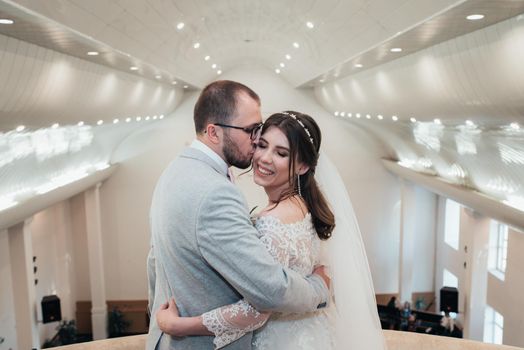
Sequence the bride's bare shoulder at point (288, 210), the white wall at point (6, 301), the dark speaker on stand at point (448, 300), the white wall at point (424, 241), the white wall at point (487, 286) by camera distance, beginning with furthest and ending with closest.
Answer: the white wall at point (424, 241) < the dark speaker on stand at point (448, 300) < the white wall at point (487, 286) < the white wall at point (6, 301) < the bride's bare shoulder at point (288, 210)

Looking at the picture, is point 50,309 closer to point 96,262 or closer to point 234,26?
point 96,262

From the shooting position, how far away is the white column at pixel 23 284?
1052 cm

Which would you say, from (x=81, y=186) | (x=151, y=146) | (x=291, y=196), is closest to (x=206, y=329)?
(x=291, y=196)

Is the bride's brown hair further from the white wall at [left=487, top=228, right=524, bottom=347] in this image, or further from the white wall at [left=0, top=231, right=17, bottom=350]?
the white wall at [left=487, top=228, right=524, bottom=347]

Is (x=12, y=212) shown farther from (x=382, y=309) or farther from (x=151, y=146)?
(x=382, y=309)

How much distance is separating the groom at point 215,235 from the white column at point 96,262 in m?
13.7

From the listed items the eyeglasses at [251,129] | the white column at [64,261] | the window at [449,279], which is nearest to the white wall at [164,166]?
the white column at [64,261]

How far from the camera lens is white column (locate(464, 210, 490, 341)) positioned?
12.2m

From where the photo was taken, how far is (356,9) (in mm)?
6480

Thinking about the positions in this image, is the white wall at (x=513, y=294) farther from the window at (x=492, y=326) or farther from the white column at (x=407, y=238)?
the white column at (x=407, y=238)

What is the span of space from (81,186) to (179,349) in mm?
11422

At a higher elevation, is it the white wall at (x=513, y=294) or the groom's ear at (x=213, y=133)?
the groom's ear at (x=213, y=133)

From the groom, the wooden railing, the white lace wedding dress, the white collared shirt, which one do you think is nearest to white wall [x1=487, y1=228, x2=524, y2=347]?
the wooden railing

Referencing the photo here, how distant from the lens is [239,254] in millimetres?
2094
